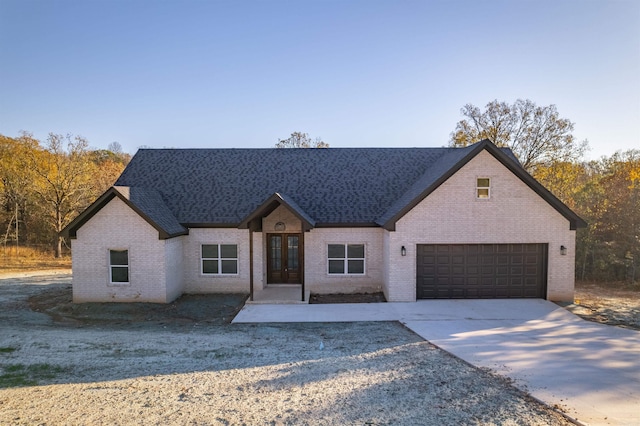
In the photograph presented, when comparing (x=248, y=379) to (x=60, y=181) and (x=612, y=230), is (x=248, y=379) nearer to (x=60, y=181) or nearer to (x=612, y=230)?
(x=612, y=230)

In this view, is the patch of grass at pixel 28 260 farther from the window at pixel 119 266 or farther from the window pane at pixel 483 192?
the window pane at pixel 483 192

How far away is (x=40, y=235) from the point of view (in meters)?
35.1

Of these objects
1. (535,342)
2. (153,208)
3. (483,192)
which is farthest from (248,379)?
(483,192)

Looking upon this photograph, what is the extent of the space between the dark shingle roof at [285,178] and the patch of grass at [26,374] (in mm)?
8649

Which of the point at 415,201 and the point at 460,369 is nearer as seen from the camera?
the point at 460,369

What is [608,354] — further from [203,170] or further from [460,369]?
[203,170]

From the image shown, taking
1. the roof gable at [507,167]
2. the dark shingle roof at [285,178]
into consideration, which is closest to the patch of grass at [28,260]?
the dark shingle roof at [285,178]

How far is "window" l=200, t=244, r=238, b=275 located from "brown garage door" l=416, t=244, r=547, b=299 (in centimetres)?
811

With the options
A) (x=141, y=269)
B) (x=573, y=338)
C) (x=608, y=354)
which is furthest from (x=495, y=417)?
(x=141, y=269)

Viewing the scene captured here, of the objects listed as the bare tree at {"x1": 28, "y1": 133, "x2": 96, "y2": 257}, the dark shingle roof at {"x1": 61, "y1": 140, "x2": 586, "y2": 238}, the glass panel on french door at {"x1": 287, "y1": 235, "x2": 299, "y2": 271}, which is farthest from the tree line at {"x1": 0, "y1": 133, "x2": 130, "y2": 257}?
the glass panel on french door at {"x1": 287, "y1": 235, "x2": 299, "y2": 271}

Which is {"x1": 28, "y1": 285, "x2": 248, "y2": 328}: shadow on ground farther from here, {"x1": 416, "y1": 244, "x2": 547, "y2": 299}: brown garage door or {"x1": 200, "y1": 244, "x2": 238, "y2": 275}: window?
{"x1": 416, "y1": 244, "x2": 547, "y2": 299}: brown garage door

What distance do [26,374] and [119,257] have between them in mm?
A: 7330

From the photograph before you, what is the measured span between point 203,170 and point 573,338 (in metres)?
17.2

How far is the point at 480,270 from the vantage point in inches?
590
